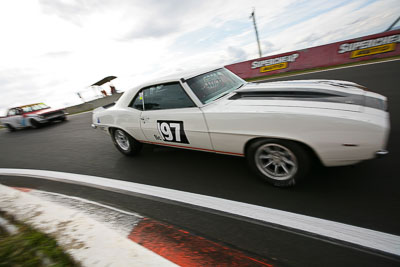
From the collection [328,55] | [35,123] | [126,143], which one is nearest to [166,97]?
[126,143]

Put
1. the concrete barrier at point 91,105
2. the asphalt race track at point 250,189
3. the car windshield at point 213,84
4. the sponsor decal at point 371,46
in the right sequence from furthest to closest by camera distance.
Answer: the concrete barrier at point 91,105, the sponsor decal at point 371,46, the car windshield at point 213,84, the asphalt race track at point 250,189

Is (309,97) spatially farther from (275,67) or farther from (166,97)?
(275,67)

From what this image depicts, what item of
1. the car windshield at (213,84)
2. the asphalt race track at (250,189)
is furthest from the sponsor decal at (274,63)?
the car windshield at (213,84)

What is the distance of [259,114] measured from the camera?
210 centimetres

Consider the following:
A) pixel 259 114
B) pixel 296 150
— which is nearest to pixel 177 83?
pixel 259 114

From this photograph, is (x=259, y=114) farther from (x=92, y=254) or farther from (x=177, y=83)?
(x=92, y=254)

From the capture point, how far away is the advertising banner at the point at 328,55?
10.3 meters

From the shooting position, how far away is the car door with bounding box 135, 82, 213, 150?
2574 millimetres

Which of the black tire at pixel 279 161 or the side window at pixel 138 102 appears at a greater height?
the side window at pixel 138 102

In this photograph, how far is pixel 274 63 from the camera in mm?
13164

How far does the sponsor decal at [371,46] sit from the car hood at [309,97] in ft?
36.9

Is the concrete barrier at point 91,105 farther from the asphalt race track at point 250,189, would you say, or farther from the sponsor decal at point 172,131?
the sponsor decal at point 172,131

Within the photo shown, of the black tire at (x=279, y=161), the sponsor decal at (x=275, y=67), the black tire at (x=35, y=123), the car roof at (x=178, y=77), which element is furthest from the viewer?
the sponsor decal at (x=275, y=67)

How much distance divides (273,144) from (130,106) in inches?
94.1
